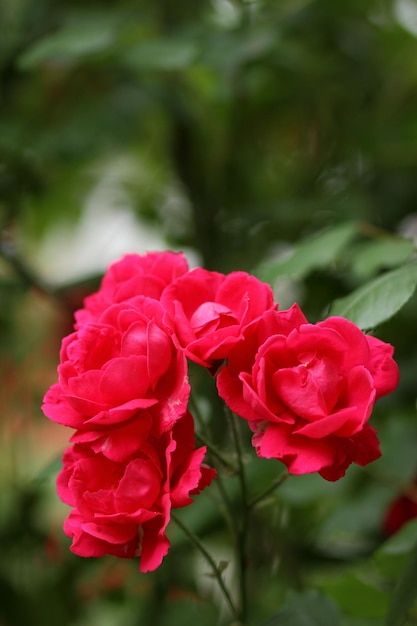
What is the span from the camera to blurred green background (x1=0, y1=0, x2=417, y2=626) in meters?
0.76

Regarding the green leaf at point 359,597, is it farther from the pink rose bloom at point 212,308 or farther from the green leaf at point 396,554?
the pink rose bloom at point 212,308

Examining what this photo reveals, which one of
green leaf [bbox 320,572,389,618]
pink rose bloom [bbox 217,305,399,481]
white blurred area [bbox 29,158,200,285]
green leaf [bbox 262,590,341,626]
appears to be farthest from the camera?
white blurred area [bbox 29,158,200,285]

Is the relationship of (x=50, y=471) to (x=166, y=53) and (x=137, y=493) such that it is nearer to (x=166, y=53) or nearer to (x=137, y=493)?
(x=137, y=493)

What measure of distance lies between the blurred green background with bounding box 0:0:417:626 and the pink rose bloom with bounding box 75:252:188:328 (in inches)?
12.2

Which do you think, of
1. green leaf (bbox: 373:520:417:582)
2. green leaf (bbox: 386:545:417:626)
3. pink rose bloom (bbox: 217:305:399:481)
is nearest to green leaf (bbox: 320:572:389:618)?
green leaf (bbox: 373:520:417:582)

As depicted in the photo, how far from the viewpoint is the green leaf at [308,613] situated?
1.48 feet

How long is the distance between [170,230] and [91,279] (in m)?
0.25

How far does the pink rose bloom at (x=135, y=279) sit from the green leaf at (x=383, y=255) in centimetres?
18

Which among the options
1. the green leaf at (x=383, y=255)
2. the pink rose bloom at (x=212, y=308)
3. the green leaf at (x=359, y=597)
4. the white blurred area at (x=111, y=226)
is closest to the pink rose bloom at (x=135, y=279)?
the pink rose bloom at (x=212, y=308)

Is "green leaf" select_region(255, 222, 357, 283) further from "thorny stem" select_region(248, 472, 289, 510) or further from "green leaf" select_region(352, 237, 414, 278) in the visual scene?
"thorny stem" select_region(248, 472, 289, 510)

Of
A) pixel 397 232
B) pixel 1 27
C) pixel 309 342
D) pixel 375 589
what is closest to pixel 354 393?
pixel 309 342

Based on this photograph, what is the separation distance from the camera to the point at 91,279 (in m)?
0.78

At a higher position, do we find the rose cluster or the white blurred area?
the rose cluster

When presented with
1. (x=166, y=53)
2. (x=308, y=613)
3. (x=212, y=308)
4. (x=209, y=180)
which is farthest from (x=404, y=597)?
(x=209, y=180)
